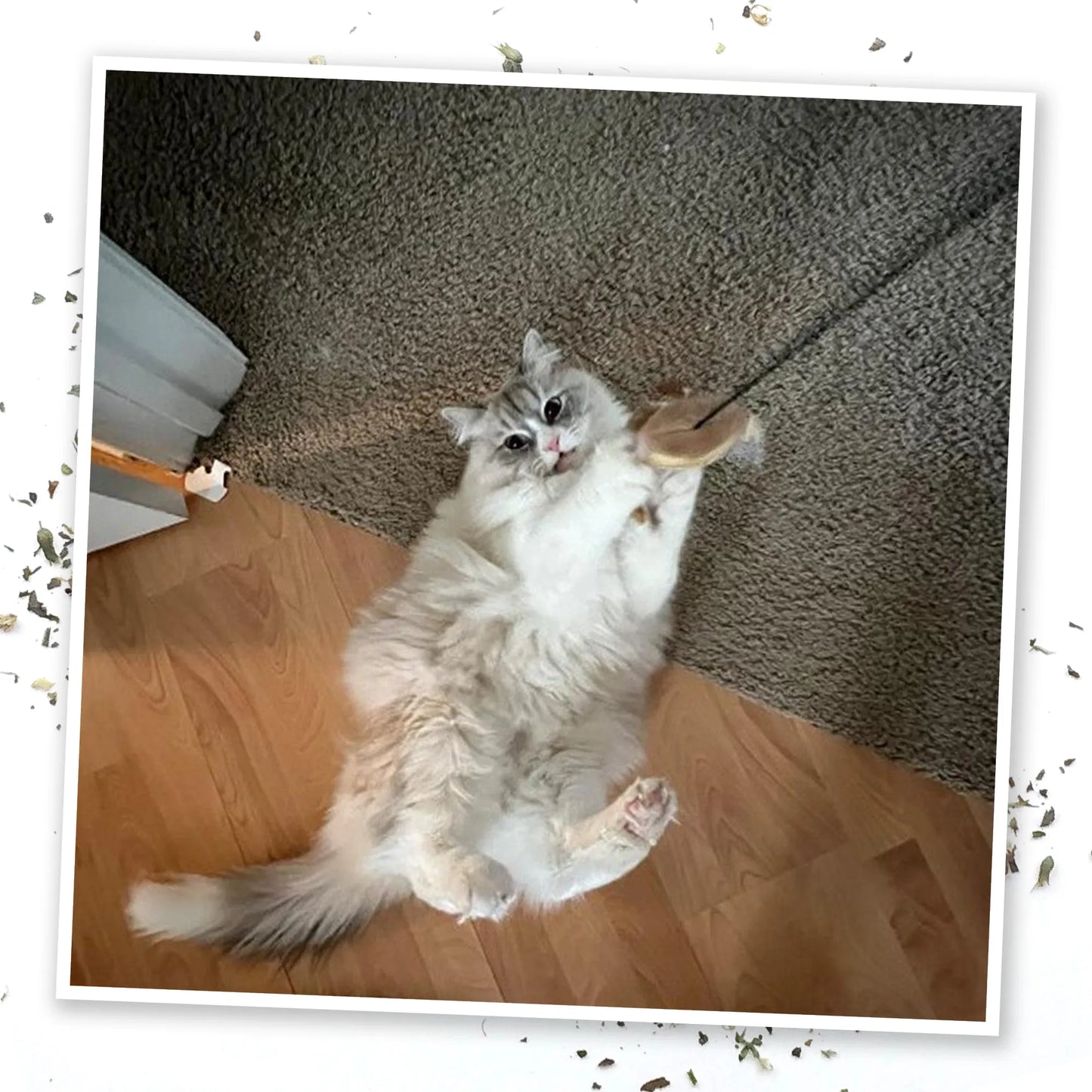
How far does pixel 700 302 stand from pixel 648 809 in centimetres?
58

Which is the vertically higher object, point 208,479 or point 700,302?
point 700,302

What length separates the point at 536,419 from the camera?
1.38m

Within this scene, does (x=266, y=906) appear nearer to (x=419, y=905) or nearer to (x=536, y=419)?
(x=419, y=905)

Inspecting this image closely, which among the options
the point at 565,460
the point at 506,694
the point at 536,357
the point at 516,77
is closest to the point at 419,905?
the point at 506,694

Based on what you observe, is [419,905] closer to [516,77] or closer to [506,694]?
[506,694]

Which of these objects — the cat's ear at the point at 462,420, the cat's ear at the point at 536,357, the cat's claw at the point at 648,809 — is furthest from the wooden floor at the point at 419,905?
the cat's ear at the point at 536,357

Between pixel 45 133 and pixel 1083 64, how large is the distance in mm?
1212

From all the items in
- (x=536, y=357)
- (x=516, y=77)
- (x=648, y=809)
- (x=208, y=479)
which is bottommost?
(x=648, y=809)

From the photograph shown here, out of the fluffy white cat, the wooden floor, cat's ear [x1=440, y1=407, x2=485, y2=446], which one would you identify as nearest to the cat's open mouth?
the fluffy white cat

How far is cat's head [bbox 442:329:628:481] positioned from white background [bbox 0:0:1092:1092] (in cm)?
36

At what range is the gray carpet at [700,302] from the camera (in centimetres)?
138

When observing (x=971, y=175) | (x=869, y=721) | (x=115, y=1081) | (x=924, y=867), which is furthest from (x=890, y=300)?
(x=115, y=1081)

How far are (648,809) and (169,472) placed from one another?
0.67m

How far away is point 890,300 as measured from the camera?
1381 mm
